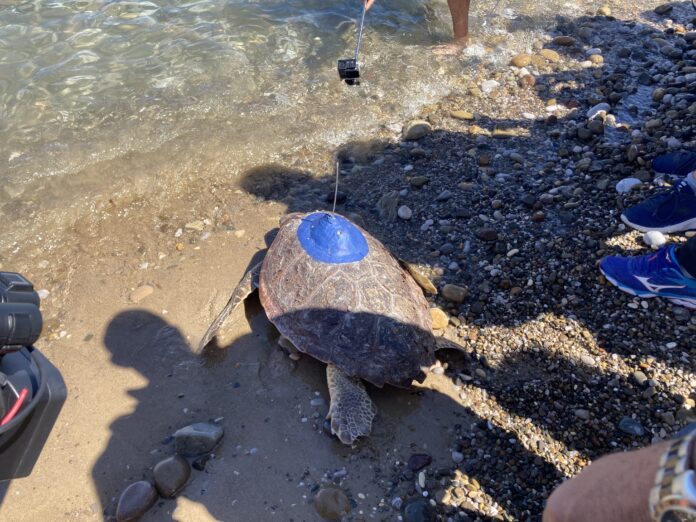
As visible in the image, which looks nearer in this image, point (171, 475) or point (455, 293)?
point (171, 475)

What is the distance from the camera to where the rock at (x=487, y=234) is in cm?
399

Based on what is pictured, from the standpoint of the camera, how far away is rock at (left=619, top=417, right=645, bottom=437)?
9.06ft

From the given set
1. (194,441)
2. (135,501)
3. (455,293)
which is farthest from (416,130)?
(135,501)

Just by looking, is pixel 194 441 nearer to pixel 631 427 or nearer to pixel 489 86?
pixel 631 427

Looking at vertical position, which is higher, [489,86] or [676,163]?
[676,163]

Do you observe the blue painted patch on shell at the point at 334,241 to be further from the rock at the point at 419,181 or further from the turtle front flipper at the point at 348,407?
the rock at the point at 419,181

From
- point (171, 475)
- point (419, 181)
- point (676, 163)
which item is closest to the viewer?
point (171, 475)

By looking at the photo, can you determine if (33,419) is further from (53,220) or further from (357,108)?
(357,108)

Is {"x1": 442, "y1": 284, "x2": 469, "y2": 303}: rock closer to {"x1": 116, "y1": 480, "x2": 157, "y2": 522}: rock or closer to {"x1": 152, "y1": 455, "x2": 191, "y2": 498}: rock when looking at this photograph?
{"x1": 152, "y1": 455, "x2": 191, "y2": 498}: rock

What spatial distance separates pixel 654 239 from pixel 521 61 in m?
3.22

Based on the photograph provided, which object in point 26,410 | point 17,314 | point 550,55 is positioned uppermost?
point 17,314

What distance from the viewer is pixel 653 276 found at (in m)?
3.31

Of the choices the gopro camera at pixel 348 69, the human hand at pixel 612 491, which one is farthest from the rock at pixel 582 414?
the gopro camera at pixel 348 69

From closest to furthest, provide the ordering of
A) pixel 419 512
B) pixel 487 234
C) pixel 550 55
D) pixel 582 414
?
1. pixel 419 512
2. pixel 582 414
3. pixel 487 234
4. pixel 550 55
